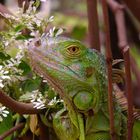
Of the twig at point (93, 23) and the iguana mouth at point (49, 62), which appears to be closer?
the iguana mouth at point (49, 62)

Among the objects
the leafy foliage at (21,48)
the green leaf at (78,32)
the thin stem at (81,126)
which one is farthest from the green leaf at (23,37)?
the green leaf at (78,32)

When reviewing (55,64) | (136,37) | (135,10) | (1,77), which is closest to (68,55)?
(55,64)

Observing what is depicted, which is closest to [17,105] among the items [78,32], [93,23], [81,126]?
[81,126]

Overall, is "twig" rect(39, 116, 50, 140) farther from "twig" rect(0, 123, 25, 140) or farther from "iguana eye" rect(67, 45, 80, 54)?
"iguana eye" rect(67, 45, 80, 54)

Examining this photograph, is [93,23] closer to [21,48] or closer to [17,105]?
[21,48]

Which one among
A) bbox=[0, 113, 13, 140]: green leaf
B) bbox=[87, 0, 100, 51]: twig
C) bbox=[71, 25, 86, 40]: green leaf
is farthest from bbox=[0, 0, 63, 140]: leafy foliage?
bbox=[71, 25, 86, 40]: green leaf

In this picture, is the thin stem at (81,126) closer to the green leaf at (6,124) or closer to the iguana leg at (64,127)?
the iguana leg at (64,127)

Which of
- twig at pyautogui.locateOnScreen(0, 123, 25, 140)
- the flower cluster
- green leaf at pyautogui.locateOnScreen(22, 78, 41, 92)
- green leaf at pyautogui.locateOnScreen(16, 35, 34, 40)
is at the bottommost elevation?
twig at pyautogui.locateOnScreen(0, 123, 25, 140)
